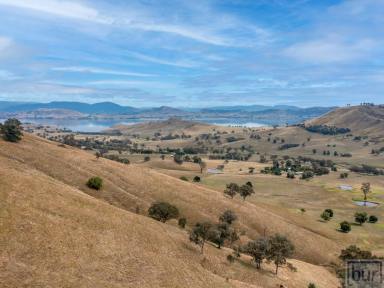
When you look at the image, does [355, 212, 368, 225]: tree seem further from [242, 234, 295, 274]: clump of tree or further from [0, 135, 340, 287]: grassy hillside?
[242, 234, 295, 274]: clump of tree

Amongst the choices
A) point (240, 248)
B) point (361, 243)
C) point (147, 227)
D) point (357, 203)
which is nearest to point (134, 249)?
point (147, 227)

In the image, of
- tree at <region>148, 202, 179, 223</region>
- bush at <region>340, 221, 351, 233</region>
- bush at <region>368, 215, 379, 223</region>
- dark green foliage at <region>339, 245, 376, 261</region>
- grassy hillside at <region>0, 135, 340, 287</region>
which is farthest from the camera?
bush at <region>368, 215, 379, 223</region>

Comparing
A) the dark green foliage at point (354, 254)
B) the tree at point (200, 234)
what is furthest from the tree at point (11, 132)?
the dark green foliage at point (354, 254)

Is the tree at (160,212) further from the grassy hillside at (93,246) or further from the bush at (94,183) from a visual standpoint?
the bush at (94,183)

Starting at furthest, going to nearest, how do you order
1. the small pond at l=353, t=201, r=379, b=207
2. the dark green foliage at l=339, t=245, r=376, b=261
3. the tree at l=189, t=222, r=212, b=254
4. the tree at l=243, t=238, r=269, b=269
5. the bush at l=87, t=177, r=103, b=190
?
the small pond at l=353, t=201, r=379, b=207 → the bush at l=87, t=177, r=103, b=190 → the dark green foliage at l=339, t=245, r=376, b=261 → the tree at l=243, t=238, r=269, b=269 → the tree at l=189, t=222, r=212, b=254

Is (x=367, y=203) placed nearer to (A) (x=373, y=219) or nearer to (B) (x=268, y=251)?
(A) (x=373, y=219)

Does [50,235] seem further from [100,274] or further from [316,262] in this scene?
[316,262]

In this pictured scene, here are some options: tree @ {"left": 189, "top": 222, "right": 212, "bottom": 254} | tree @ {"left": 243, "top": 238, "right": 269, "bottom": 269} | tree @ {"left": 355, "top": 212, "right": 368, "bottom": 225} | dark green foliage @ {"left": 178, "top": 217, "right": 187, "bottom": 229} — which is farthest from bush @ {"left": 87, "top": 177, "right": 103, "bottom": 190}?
tree @ {"left": 355, "top": 212, "right": 368, "bottom": 225}

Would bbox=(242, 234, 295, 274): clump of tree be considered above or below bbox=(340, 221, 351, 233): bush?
above
